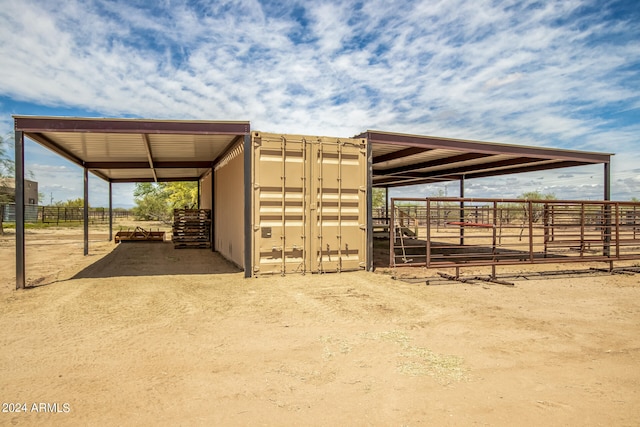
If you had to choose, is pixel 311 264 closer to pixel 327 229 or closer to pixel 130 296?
pixel 327 229

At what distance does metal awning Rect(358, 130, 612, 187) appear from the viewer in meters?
10.9

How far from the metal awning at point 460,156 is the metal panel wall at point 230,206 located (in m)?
3.87

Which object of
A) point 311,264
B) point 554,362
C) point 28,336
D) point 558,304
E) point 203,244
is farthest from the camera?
point 203,244

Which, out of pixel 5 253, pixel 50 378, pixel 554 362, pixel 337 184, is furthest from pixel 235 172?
pixel 5 253

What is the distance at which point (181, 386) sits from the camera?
386cm

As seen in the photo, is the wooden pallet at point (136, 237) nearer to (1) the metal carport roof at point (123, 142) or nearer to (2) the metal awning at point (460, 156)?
(1) the metal carport roof at point (123, 142)

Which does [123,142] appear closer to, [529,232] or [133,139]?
[133,139]

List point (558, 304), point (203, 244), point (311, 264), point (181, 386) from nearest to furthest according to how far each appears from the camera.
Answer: point (181, 386) < point (558, 304) < point (311, 264) < point (203, 244)

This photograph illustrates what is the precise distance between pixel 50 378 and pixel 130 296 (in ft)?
12.6

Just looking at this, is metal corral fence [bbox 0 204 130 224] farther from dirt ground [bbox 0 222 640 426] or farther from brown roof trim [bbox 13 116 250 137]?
dirt ground [bbox 0 222 640 426]

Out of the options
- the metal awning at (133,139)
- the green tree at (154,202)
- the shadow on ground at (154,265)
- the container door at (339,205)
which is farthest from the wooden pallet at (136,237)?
the green tree at (154,202)

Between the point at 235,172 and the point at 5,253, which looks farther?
the point at 5,253

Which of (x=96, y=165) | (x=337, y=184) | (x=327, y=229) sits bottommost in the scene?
(x=327, y=229)

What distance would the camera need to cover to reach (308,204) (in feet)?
33.2
